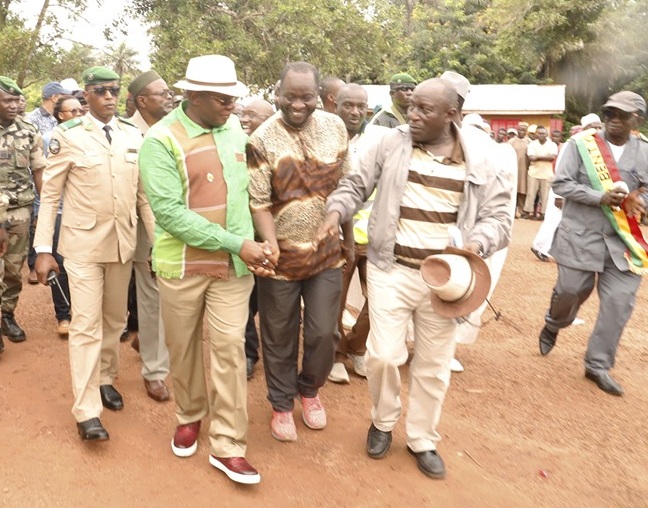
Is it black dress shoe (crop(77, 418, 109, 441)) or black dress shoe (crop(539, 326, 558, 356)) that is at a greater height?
black dress shoe (crop(539, 326, 558, 356))

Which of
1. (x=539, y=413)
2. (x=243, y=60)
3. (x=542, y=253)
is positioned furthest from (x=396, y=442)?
(x=243, y=60)

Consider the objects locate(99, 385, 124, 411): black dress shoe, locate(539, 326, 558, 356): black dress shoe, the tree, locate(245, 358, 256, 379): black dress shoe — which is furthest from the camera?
the tree

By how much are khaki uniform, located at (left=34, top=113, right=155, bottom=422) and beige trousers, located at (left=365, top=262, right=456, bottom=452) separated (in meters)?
1.51

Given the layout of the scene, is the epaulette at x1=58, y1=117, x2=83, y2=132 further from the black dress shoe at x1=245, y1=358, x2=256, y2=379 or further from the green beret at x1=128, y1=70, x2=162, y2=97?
the black dress shoe at x1=245, y1=358, x2=256, y2=379

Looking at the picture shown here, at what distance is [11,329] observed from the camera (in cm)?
550

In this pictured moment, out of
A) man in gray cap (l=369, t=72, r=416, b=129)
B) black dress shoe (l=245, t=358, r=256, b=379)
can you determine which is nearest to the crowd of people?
black dress shoe (l=245, t=358, r=256, b=379)

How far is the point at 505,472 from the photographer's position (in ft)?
12.0

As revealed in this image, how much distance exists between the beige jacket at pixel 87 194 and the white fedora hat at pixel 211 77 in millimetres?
840

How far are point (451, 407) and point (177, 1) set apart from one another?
A: 538 inches

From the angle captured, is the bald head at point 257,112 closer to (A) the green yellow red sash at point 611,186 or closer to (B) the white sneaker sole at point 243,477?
(A) the green yellow red sash at point 611,186

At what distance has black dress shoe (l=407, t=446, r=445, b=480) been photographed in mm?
3533

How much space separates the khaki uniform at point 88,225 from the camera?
3719 millimetres

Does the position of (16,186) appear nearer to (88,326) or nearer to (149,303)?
(149,303)

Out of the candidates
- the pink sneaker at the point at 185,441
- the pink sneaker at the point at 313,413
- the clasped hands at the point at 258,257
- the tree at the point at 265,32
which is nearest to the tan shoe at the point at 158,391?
the pink sneaker at the point at 185,441
